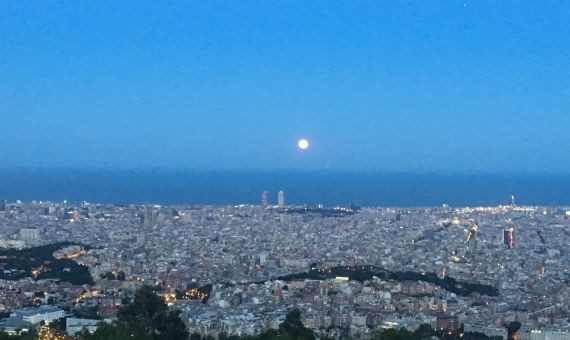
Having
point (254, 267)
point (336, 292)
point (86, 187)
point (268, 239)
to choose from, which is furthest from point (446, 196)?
point (336, 292)

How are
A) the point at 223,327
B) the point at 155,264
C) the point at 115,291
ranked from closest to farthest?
the point at 223,327 < the point at 115,291 < the point at 155,264

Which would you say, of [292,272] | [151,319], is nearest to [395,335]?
[151,319]

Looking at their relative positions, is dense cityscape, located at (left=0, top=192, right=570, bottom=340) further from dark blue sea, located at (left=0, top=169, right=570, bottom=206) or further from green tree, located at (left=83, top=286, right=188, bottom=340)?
dark blue sea, located at (left=0, top=169, right=570, bottom=206)

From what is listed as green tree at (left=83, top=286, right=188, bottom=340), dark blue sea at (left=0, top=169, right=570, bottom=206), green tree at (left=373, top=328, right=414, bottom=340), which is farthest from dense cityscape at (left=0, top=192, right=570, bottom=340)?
dark blue sea at (left=0, top=169, right=570, bottom=206)

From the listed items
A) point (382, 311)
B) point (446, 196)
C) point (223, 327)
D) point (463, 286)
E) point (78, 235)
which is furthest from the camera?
Result: point (446, 196)

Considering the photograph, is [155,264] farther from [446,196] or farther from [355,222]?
[446,196]

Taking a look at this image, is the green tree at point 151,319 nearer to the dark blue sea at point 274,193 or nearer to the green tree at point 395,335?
the green tree at point 395,335

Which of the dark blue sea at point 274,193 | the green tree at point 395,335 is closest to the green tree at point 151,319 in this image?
the green tree at point 395,335

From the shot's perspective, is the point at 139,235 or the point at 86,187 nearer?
the point at 139,235
